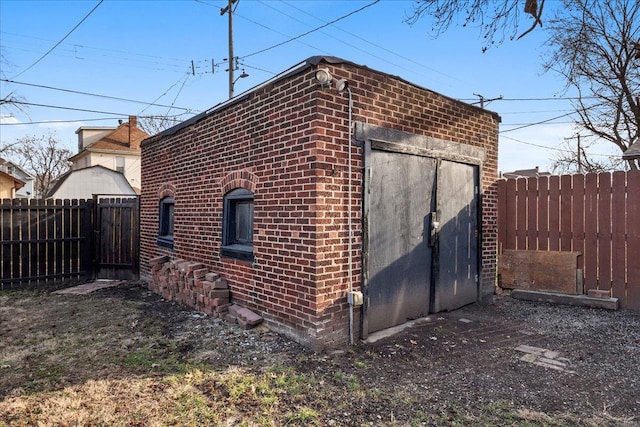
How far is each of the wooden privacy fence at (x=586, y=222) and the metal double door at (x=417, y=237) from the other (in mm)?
1089

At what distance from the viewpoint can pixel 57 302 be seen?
6.41 meters

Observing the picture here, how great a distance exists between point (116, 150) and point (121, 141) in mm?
1545

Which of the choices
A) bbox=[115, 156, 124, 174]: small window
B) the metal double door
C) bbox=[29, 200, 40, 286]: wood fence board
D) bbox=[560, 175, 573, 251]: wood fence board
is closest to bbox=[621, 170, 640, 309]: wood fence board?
bbox=[560, 175, 573, 251]: wood fence board

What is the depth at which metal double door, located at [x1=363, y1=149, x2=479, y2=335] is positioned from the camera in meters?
4.46

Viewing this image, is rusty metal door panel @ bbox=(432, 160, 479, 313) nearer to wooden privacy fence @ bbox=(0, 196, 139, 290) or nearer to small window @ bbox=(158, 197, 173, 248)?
small window @ bbox=(158, 197, 173, 248)

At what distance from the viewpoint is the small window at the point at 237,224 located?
5.18 metres

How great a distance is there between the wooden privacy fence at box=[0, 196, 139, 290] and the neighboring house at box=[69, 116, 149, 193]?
21635 millimetres

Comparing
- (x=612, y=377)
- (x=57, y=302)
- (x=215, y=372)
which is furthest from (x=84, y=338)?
(x=612, y=377)

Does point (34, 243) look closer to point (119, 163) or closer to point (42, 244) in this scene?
point (42, 244)

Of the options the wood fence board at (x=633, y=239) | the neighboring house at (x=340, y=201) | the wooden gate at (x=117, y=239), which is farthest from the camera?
the wooden gate at (x=117, y=239)

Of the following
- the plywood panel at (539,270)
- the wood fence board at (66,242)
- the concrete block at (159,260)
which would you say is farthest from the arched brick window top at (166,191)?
the plywood panel at (539,270)

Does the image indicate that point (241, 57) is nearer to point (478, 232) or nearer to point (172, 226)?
point (172, 226)

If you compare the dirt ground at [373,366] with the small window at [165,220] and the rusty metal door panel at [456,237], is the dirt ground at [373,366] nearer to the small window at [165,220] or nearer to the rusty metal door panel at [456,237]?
the rusty metal door panel at [456,237]

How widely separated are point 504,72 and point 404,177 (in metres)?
5.68
